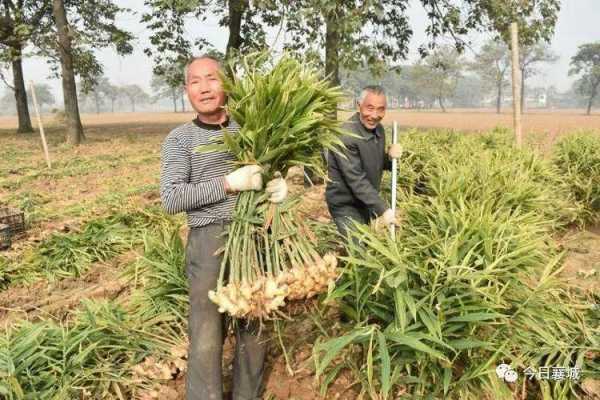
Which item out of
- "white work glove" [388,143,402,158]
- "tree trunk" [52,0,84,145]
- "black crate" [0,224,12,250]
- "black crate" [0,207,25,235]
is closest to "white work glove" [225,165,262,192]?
"white work glove" [388,143,402,158]

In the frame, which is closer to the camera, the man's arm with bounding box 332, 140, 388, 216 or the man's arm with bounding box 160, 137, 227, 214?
the man's arm with bounding box 160, 137, 227, 214

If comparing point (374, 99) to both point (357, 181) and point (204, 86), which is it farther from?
point (204, 86)

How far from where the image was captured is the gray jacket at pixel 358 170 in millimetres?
2932

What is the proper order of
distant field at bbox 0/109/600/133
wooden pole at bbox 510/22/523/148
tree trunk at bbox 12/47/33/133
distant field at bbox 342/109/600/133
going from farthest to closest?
distant field at bbox 0/109/600/133, distant field at bbox 342/109/600/133, tree trunk at bbox 12/47/33/133, wooden pole at bbox 510/22/523/148

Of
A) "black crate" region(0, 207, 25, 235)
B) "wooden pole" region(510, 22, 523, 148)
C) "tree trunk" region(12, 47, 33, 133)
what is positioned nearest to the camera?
"black crate" region(0, 207, 25, 235)

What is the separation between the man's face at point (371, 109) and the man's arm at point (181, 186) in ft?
4.79

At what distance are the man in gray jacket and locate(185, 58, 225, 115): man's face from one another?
119 cm

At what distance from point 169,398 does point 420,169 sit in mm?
4162

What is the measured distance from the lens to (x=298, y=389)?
2352mm

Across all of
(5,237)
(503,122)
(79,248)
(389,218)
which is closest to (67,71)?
(5,237)

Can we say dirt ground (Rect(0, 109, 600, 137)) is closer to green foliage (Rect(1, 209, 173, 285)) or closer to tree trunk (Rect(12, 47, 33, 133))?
tree trunk (Rect(12, 47, 33, 133))

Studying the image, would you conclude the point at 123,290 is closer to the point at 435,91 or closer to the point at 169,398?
the point at 169,398

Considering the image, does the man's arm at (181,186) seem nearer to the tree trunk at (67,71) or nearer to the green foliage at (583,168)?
the green foliage at (583,168)

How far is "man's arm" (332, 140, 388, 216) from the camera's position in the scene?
9.53 ft
